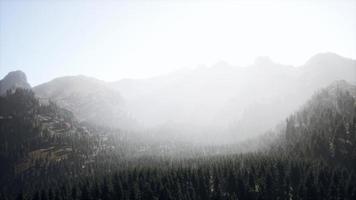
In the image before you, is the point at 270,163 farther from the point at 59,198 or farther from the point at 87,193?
the point at 59,198

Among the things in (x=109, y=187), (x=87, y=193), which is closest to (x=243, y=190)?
(x=109, y=187)

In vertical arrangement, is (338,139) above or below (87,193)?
above

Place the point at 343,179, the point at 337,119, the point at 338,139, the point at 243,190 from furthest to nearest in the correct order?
the point at 337,119, the point at 338,139, the point at 243,190, the point at 343,179

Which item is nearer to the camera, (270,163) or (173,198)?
(173,198)

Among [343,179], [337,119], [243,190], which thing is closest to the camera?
[343,179]

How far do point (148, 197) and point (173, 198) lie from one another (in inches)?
490

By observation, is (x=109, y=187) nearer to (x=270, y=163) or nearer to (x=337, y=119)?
(x=270, y=163)

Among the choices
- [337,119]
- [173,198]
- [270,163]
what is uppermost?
[337,119]

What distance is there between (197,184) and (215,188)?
905 centimetres

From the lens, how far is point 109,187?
14662 cm

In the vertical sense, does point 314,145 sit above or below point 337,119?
below

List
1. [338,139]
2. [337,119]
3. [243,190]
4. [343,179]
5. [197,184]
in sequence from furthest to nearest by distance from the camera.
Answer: [337,119], [338,139], [197,184], [243,190], [343,179]

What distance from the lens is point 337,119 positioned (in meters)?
194

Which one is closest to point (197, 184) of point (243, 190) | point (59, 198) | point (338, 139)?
point (243, 190)
